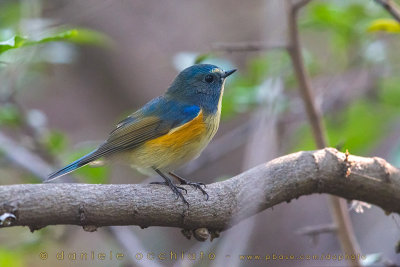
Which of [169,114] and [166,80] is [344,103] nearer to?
[169,114]

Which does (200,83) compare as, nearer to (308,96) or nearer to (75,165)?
(308,96)

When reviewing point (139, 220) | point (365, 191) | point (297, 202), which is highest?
point (139, 220)

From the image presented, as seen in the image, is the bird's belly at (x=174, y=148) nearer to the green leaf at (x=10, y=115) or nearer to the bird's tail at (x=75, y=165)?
the bird's tail at (x=75, y=165)

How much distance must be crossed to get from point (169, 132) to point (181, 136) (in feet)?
0.44

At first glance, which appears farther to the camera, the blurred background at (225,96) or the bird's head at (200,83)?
the bird's head at (200,83)

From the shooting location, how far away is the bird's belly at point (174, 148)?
366 centimetres

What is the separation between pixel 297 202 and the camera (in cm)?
742

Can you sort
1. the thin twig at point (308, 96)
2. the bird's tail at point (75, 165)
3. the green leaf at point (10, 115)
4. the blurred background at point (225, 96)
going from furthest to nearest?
the green leaf at point (10, 115)
the blurred background at point (225, 96)
the thin twig at point (308, 96)
the bird's tail at point (75, 165)

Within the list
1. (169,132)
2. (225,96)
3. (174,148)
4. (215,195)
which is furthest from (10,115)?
(215,195)

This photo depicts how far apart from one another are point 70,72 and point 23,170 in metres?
3.93

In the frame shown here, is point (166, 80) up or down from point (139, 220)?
down

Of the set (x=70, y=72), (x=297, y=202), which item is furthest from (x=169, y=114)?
(x=70, y=72)

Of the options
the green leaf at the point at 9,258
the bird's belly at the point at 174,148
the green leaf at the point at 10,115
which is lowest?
the green leaf at the point at 9,258

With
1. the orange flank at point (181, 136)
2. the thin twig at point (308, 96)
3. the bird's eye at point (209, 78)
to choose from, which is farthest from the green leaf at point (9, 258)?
the thin twig at point (308, 96)
